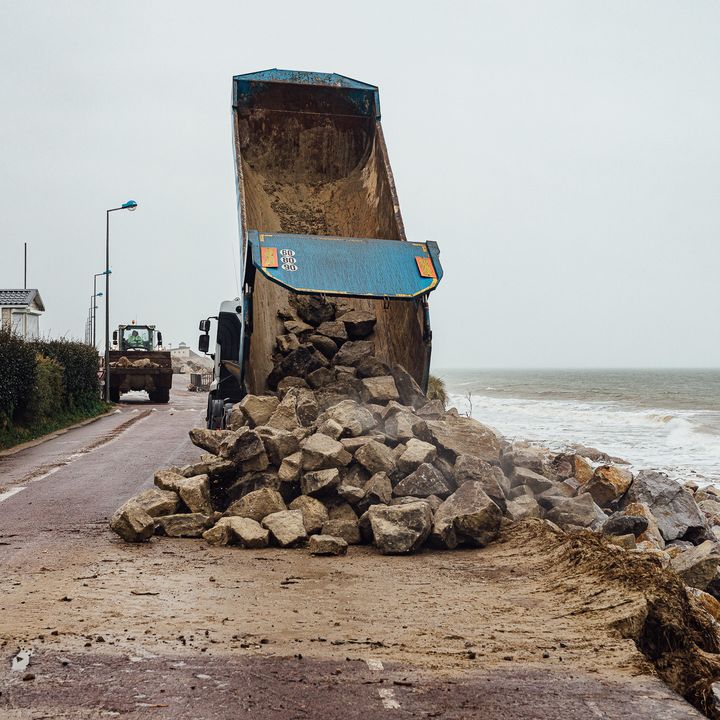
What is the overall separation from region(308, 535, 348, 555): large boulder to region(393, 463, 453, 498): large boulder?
84cm

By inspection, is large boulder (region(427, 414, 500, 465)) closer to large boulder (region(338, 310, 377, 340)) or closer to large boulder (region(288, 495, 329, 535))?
large boulder (region(288, 495, 329, 535))

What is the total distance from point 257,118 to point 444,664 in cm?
966

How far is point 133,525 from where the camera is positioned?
6.34 meters

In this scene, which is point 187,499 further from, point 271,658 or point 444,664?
point 444,664

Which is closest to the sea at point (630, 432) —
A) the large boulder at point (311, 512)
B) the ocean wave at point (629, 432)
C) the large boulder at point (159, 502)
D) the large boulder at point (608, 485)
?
the ocean wave at point (629, 432)

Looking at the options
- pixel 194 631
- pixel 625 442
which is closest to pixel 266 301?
pixel 194 631

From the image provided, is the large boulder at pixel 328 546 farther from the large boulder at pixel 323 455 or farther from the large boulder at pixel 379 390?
the large boulder at pixel 379 390

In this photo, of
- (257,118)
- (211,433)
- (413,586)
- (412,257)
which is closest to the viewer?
(413,586)

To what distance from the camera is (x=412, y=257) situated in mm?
8516

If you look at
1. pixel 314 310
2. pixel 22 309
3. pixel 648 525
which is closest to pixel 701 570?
pixel 648 525

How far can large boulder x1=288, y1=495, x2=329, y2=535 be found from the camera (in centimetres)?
628

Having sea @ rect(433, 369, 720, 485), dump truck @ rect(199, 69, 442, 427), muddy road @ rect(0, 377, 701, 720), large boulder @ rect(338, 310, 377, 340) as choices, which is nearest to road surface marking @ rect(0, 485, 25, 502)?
muddy road @ rect(0, 377, 701, 720)

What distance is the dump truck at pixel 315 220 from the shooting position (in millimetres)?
8312

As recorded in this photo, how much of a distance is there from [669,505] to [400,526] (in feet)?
14.4
